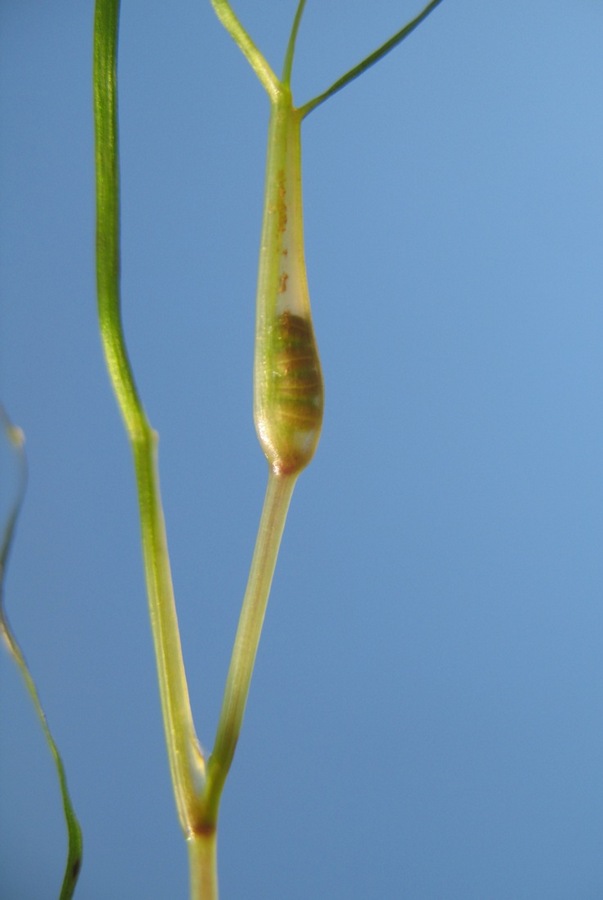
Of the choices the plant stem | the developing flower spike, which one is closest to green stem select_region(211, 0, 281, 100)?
the developing flower spike

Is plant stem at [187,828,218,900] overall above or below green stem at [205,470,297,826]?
below

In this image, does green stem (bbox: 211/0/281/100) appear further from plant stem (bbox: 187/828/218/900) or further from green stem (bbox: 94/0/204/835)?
plant stem (bbox: 187/828/218/900)

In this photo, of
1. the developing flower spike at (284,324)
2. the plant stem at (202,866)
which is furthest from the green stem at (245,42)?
the plant stem at (202,866)

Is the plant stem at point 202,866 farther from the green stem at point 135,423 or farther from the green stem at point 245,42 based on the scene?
the green stem at point 245,42

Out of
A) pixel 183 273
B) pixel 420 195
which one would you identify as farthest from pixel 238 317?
pixel 420 195

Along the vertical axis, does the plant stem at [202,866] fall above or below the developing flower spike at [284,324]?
below

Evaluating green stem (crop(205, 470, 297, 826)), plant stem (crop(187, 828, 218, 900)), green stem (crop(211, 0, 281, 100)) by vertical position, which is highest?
green stem (crop(211, 0, 281, 100))

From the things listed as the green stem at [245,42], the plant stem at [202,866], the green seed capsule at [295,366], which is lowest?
the plant stem at [202,866]
